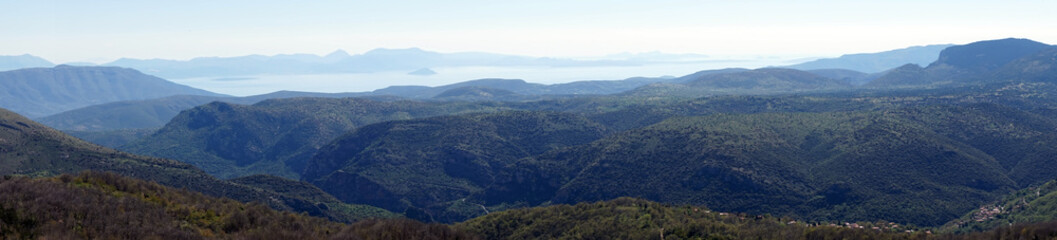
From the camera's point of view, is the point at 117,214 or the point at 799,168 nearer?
the point at 117,214

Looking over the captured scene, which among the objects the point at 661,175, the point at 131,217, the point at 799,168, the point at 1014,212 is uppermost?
the point at 131,217

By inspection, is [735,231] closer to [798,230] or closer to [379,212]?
[798,230]

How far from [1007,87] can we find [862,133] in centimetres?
9390

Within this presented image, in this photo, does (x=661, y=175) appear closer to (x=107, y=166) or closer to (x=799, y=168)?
(x=799, y=168)

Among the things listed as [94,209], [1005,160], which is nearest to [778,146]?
[1005,160]

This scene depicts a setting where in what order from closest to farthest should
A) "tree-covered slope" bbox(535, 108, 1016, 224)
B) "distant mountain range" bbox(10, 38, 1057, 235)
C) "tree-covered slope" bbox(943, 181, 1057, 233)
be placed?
"distant mountain range" bbox(10, 38, 1057, 235)
"tree-covered slope" bbox(943, 181, 1057, 233)
"tree-covered slope" bbox(535, 108, 1016, 224)

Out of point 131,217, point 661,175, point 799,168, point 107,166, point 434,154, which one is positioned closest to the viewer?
point 131,217

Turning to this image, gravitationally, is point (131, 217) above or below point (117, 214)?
below

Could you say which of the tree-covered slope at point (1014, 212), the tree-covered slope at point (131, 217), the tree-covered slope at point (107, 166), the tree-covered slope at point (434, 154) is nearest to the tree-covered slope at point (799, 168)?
the tree-covered slope at point (1014, 212)

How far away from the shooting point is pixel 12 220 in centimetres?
3325

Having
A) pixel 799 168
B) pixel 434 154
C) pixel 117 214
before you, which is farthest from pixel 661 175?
pixel 117 214

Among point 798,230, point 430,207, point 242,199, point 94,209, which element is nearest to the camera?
point 94,209

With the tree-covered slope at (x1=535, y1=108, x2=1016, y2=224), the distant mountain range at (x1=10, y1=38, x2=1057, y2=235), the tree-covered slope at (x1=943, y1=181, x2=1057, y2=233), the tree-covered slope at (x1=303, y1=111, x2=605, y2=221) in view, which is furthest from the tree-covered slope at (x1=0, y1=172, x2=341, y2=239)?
the tree-covered slope at (x1=303, y1=111, x2=605, y2=221)

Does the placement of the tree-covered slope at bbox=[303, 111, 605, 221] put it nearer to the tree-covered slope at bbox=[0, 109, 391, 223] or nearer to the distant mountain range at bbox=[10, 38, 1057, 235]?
the distant mountain range at bbox=[10, 38, 1057, 235]
